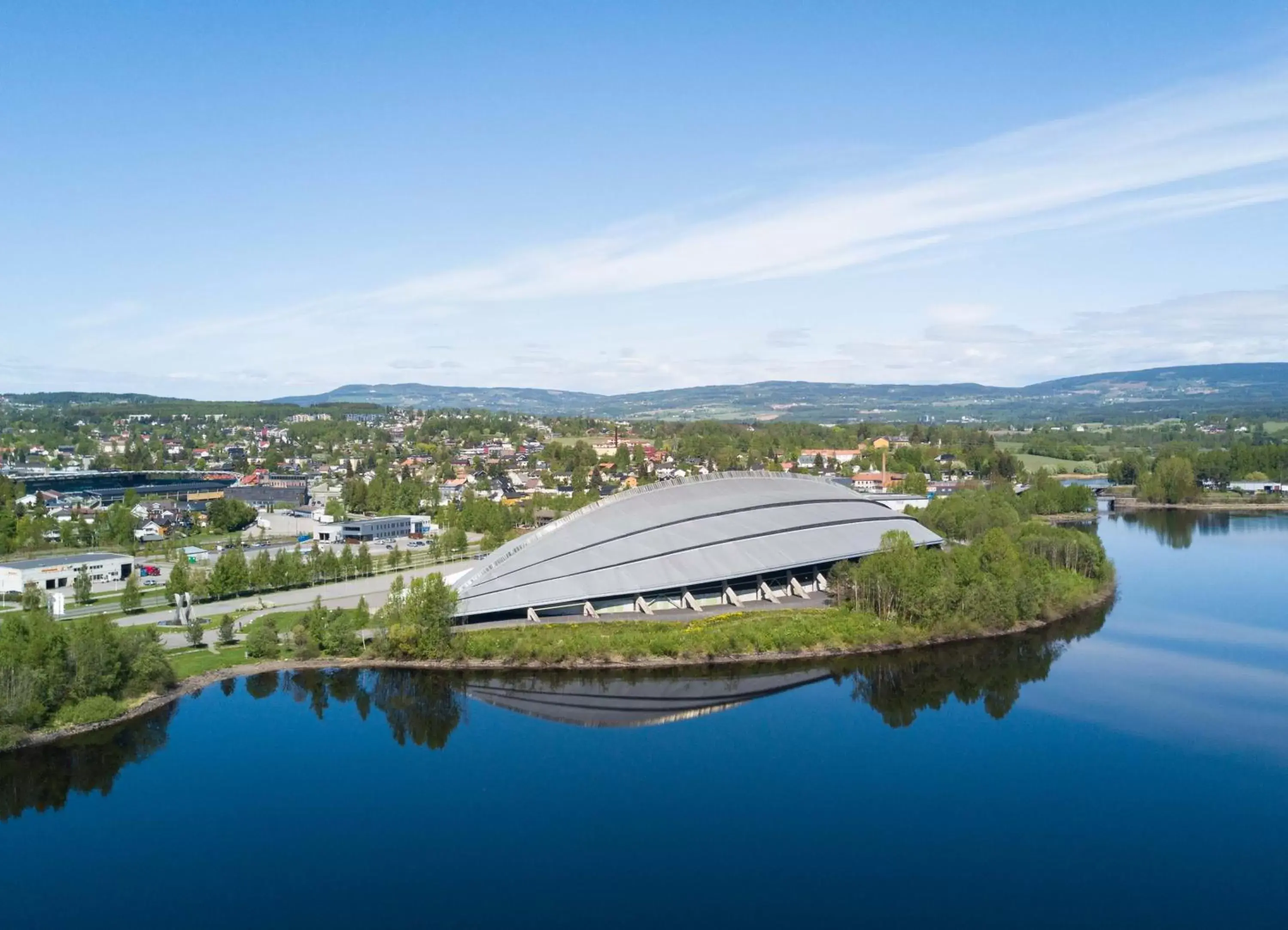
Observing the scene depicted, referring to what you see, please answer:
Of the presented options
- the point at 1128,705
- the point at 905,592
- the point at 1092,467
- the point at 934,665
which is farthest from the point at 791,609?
the point at 1092,467

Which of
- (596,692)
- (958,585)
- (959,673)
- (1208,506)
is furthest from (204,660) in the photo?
(1208,506)

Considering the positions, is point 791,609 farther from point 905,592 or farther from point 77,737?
point 77,737

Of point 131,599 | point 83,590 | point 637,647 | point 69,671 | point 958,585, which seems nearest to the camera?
point 69,671

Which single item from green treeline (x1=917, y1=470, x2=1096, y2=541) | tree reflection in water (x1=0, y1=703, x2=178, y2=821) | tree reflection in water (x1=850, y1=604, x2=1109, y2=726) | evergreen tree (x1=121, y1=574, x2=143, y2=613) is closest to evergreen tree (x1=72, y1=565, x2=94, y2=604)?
evergreen tree (x1=121, y1=574, x2=143, y2=613)

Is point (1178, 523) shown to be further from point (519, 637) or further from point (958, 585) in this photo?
point (519, 637)

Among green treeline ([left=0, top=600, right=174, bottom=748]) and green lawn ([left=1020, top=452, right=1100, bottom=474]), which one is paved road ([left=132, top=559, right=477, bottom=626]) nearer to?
green treeline ([left=0, top=600, right=174, bottom=748])
